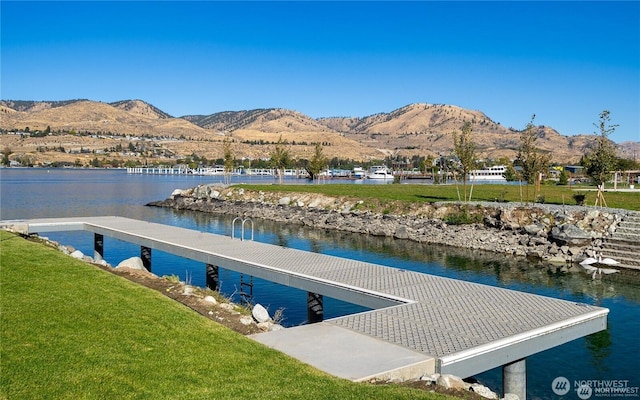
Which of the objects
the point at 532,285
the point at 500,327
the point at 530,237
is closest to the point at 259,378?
the point at 500,327

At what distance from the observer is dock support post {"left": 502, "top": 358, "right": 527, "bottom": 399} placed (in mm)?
9998

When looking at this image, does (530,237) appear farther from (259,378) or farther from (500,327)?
(259,378)

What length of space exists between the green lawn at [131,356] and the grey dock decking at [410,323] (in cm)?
79

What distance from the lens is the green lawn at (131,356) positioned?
6.44 m

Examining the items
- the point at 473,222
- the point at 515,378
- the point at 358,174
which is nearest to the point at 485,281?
the point at 515,378

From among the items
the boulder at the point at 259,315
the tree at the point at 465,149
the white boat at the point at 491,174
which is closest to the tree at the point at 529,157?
the tree at the point at 465,149

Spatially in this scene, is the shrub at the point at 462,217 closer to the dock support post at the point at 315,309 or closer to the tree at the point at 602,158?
the tree at the point at 602,158


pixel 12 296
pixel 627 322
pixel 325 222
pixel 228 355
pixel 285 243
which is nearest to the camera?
pixel 228 355

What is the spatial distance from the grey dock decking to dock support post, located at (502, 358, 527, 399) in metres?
0.32

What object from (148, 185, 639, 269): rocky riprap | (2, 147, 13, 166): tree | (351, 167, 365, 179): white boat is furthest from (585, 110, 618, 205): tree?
(2, 147, 13, 166): tree

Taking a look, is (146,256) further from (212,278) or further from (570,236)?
(570,236)

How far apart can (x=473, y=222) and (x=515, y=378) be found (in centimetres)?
2377

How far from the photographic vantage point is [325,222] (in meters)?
40.1

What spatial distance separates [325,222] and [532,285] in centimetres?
2089
